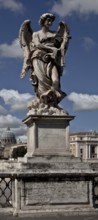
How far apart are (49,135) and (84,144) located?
6089 inches

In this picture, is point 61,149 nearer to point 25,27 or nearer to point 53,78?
point 53,78

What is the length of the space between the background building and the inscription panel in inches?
5978

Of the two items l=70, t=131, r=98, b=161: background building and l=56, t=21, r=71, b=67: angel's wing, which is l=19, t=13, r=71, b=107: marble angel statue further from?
l=70, t=131, r=98, b=161: background building

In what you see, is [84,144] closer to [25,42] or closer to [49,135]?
[25,42]

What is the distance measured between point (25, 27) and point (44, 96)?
7.24ft

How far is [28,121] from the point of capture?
45.9 ft

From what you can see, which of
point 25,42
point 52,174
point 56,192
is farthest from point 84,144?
point 52,174

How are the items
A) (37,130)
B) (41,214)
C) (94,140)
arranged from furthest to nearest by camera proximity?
(94,140) < (37,130) < (41,214)

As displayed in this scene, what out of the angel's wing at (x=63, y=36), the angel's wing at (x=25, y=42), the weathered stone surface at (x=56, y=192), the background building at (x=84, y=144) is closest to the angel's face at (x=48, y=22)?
the angel's wing at (x=63, y=36)

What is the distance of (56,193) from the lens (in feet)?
42.6

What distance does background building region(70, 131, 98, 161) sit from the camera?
6521 inches

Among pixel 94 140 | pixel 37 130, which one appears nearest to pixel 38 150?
pixel 37 130

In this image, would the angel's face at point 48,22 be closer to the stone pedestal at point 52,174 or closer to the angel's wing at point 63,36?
the angel's wing at point 63,36

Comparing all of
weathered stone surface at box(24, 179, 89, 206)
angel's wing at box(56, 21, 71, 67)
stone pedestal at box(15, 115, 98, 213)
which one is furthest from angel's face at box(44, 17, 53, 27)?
weathered stone surface at box(24, 179, 89, 206)
